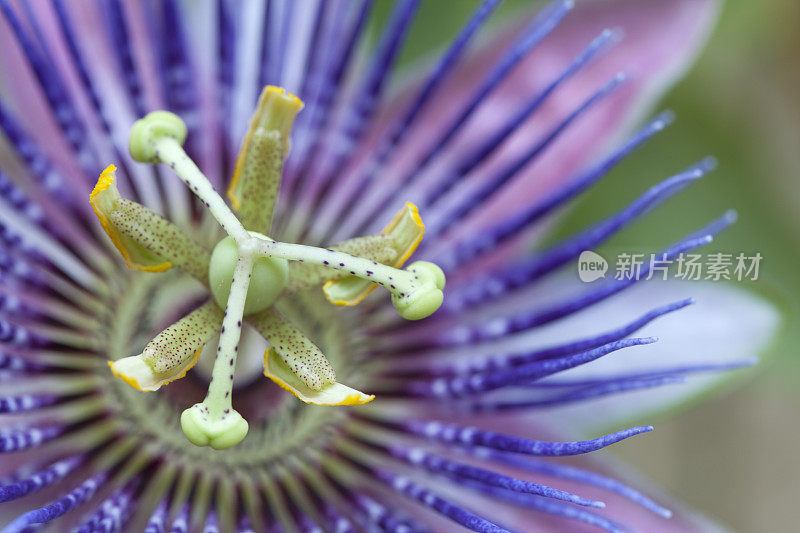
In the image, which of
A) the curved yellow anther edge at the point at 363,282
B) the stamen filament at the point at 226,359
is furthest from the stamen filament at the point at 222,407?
the curved yellow anther edge at the point at 363,282

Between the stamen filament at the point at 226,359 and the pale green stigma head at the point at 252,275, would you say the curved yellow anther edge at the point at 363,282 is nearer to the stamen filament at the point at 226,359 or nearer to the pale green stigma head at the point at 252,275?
the pale green stigma head at the point at 252,275

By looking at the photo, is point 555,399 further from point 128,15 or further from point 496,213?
point 128,15

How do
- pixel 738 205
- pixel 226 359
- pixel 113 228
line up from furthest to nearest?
A: 1. pixel 738 205
2. pixel 113 228
3. pixel 226 359

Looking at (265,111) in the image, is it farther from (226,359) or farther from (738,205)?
(738,205)

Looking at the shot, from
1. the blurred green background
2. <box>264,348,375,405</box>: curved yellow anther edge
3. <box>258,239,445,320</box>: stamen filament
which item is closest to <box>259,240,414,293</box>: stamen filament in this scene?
<box>258,239,445,320</box>: stamen filament

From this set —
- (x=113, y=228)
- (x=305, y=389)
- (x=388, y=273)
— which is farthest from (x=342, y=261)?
(x=113, y=228)

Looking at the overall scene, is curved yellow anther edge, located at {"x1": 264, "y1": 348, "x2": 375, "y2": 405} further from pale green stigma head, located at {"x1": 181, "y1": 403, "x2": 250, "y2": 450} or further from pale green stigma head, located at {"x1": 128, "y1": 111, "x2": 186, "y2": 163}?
pale green stigma head, located at {"x1": 128, "y1": 111, "x2": 186, "y2": 163}

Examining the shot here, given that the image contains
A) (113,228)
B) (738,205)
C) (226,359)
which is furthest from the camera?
(738,205)
